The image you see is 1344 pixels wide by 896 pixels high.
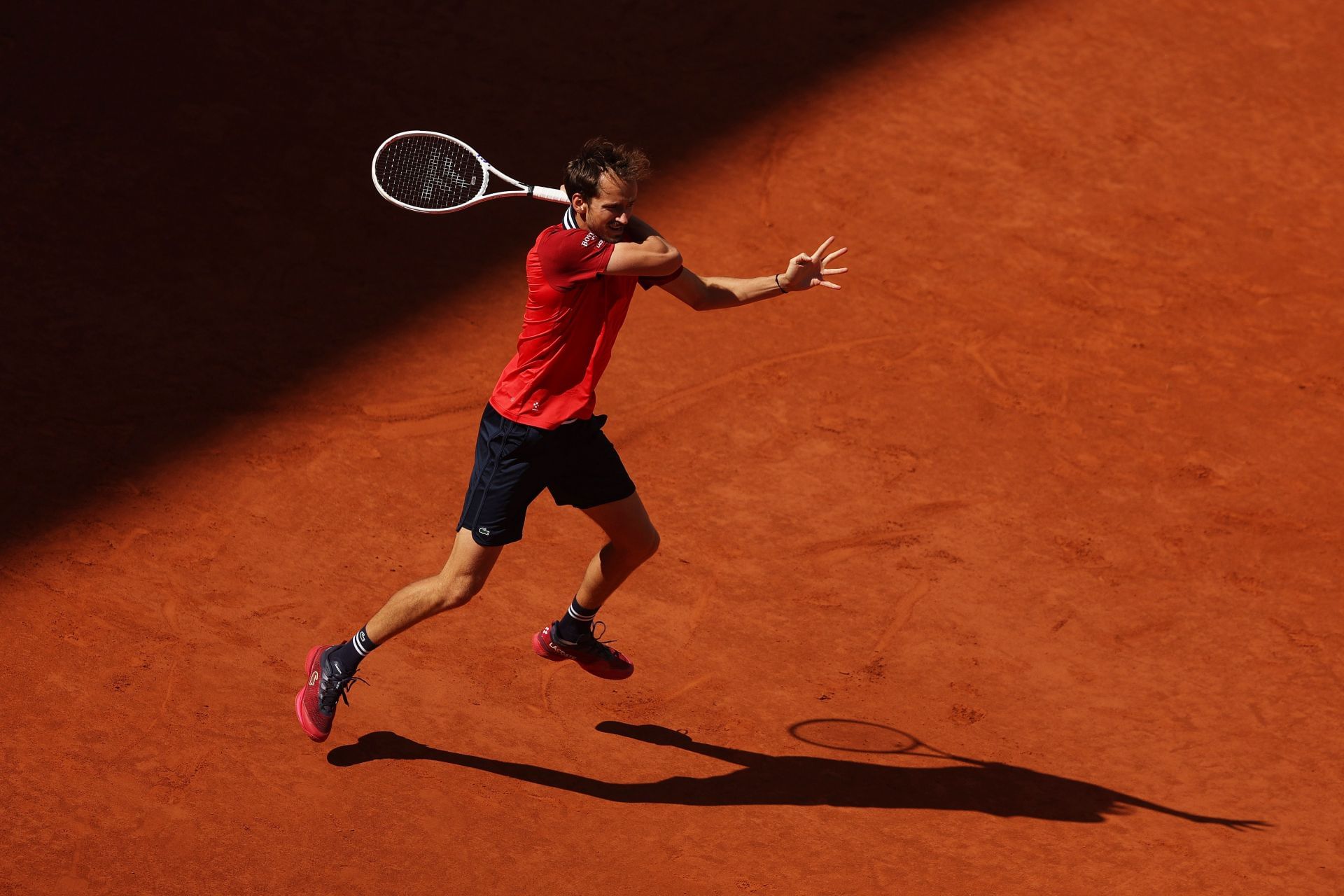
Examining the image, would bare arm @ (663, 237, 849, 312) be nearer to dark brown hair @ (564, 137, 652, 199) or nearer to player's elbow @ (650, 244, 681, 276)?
player's elbow @ (650, 244, 681, 276)

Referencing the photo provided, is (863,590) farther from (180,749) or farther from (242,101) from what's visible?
(242,101)

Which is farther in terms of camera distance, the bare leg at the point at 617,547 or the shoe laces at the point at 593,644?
the shoe laces at the point at 593,644

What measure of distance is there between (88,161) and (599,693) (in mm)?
5376

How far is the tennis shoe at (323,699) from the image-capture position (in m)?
5.25

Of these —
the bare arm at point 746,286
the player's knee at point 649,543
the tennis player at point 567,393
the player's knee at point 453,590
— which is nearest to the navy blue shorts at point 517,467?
the tennis player at point 567,393

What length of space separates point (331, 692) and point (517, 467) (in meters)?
1.11

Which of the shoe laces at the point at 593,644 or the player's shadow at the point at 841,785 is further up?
the shoe laces at the point at 593,644

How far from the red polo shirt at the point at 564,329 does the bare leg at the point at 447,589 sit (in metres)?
0.50

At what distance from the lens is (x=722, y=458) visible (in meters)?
7.43

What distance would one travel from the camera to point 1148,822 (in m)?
5.30

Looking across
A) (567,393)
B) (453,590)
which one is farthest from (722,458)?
(453,590)

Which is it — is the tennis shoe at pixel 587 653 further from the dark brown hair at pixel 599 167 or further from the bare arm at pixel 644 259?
the dark brown hair at pixel 599 167

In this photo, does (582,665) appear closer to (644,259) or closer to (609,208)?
(644,259)

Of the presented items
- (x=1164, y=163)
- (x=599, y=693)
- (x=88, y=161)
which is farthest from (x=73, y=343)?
(x=1164, y=163)
